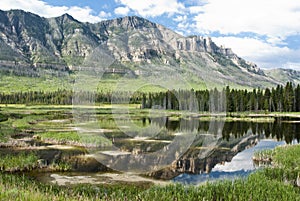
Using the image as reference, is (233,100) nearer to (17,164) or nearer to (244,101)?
(244,101)

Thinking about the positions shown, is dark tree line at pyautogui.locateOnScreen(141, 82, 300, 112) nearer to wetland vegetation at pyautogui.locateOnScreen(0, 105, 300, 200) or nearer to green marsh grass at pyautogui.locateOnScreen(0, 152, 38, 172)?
wetland vegetation at pyautogui.locateOnScreen(0, 105, 300, 200)

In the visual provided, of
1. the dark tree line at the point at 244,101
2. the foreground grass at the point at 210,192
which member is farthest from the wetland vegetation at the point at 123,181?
the dark tree line at the point at 244,101

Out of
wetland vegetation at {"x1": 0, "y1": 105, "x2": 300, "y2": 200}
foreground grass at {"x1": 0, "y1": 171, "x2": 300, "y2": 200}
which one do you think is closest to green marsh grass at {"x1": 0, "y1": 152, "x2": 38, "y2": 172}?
wetland vegetation at {"x1": 0, "y1": 105, "x2": 300, "y2": 200}

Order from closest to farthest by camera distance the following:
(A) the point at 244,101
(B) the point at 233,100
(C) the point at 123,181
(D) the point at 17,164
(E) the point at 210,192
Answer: (E) the point at 210,192
(C) the point at 123,181
(D) the point at 17,164
(B) the point at 233,100
(A) the point at 244,101

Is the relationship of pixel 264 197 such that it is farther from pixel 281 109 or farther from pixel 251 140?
pixel 281 109

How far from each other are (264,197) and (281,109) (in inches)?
4574

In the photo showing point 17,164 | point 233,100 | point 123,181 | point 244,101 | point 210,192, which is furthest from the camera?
point 244,101

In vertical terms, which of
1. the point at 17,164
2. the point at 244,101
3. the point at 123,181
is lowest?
the point at 123,181

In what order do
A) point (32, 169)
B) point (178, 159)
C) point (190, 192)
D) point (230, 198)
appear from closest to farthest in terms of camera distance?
point (230, 198) → point (190, 192) → point (32, 169) → point (178, 159)

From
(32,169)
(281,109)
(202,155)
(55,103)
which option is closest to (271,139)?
(202,155)

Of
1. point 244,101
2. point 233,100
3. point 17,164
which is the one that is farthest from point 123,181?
point 244,101

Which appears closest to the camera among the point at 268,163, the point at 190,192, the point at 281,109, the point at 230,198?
the point at 230,198

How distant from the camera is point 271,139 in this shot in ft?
171

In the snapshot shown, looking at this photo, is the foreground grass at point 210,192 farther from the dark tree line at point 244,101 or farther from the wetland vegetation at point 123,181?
the dark tree line at point 244,101
